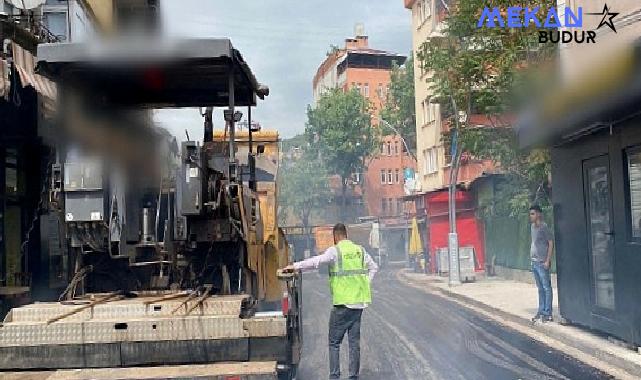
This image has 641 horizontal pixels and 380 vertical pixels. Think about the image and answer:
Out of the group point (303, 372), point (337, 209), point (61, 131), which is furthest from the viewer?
point (337, 209)

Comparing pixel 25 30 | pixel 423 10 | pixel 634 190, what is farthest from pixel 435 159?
pixel 25 30

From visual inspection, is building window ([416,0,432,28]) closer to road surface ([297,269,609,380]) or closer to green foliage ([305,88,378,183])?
green foliage ([305,88,378,183])

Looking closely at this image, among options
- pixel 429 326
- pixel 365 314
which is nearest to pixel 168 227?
pixel 429 326

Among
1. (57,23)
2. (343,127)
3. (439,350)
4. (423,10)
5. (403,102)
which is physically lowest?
(439,350)

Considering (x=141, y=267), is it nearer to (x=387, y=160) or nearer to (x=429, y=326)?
(x=429, y=326)

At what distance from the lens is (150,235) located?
646cm

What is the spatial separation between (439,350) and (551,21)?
27.5 ft

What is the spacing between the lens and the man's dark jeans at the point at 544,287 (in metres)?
11.8

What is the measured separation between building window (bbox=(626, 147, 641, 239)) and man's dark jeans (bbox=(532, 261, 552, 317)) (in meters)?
2.84

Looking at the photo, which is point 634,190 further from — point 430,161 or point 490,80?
point 430,161

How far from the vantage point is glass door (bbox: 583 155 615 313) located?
9766 millimetres

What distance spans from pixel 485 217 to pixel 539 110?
17686mm

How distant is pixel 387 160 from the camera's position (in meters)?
69.1

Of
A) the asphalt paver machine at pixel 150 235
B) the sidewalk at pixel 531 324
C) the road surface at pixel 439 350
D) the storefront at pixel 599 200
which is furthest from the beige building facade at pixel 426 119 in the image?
the asphalt paver machine at pixel 150 235
